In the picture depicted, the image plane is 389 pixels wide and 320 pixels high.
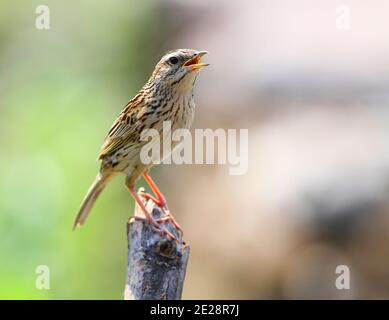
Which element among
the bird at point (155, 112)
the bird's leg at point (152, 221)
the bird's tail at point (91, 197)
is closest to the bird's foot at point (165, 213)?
the bird's leg at point (152, 221)

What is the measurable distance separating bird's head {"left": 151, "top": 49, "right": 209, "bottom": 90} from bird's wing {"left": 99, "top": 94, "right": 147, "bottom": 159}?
0.34 metres

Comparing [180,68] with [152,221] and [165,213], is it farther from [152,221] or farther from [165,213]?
[152,221]

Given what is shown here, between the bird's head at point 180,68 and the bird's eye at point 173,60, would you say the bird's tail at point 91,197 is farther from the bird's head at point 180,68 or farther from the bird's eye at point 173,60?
the bird's eye at point 173,60

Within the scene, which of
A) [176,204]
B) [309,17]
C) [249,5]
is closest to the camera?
[176,204]

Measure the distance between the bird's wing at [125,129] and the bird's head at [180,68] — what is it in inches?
13.3

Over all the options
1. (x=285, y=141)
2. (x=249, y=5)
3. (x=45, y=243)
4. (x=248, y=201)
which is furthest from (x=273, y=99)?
(x=45, y=243)

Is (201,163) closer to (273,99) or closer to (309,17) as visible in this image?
(273,99)

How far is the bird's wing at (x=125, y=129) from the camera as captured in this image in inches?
298

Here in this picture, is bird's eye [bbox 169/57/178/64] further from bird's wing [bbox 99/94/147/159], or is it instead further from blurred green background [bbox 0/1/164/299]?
blurred green background [bbox 0/1/164/299]

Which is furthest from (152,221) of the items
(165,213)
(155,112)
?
(155,112)

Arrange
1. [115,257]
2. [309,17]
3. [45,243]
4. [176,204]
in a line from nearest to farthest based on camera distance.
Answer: [45,243] → [115,257] → [176,204] → [309,17]

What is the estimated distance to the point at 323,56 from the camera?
42.5 feet

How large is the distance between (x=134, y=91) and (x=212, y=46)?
91.0 inches

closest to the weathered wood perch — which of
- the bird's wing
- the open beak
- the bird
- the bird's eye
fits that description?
the bird
